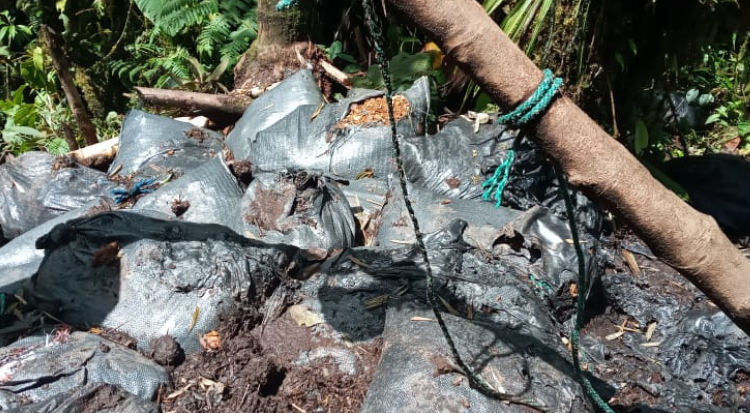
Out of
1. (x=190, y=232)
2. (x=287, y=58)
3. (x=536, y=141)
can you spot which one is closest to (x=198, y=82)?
(x=287, y=58)

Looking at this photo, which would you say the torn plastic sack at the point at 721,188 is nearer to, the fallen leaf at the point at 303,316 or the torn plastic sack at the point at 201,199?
the fallen leaf at the point at 303,316

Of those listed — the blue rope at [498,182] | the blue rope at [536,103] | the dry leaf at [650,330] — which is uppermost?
the blue rope at [536,103]

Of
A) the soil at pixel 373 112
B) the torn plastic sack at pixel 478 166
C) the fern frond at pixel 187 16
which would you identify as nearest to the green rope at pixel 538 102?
the torn plastic sack at pixel 478 166

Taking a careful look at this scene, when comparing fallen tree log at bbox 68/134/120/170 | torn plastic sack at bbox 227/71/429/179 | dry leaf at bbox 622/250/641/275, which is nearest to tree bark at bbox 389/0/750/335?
dry leaf at bbox 622/250/641/275

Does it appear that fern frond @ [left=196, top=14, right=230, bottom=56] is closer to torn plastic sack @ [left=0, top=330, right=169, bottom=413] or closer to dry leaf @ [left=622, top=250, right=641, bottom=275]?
torn plastic sack @ [left=0, top=330, right=169, bottom=413]

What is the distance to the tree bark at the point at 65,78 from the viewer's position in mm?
3400

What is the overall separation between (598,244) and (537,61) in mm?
906

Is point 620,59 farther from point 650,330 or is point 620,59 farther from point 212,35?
point 212,35

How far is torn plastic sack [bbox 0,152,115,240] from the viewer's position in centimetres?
289

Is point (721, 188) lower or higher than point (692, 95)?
lower

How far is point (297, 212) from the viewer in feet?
8.04

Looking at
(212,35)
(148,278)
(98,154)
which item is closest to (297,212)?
(148,278)

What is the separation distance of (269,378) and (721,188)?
2.27 m

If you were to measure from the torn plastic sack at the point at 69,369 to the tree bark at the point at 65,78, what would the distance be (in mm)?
2114
